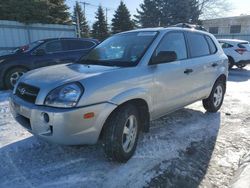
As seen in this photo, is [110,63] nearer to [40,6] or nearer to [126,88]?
[126,88]

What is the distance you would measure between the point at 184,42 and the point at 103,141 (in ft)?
7.60

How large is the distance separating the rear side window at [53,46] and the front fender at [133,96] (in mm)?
5582

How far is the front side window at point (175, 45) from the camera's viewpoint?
390cm

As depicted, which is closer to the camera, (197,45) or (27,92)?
(27,92)

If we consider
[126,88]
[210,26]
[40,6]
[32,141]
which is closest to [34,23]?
[40,6]

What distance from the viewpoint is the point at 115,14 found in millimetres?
34281

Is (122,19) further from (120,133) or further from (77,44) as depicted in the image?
(120,133)

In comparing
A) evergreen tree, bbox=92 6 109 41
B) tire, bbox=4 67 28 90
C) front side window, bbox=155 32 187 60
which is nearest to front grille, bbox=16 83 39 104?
front side window, bbox=155 32 187 60

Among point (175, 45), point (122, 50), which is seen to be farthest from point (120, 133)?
point (175, 45)

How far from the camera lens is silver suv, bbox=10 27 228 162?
2832mm

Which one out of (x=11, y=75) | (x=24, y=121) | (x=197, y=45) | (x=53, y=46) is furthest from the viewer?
(x=53, y=46)

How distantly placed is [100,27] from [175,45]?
32391mm

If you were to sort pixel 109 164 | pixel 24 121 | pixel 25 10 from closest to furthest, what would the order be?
1. pixel 24 121
2. pixel 109 164
3. pixel 25 10

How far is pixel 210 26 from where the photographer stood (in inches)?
1543
